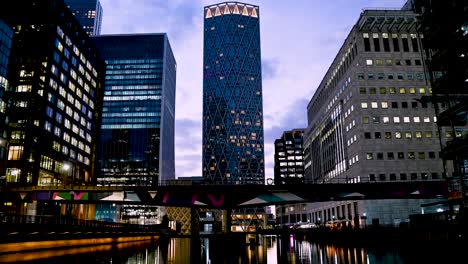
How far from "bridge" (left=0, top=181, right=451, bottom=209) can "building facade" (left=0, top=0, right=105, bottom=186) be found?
43.1 meters

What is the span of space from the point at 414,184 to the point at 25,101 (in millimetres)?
94667

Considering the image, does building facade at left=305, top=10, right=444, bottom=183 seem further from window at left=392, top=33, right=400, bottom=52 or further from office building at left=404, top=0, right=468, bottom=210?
office building at left=404, top=0, right=468, bottom=210

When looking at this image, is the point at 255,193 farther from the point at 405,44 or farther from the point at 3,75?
the point at 405,44

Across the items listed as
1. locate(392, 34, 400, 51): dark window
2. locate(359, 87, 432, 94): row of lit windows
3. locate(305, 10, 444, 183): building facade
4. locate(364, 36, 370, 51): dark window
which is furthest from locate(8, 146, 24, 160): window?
locate(392, 34, 400, 51): dark window

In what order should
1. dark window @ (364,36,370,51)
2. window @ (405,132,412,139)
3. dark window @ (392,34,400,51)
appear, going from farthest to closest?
1. dark window @ (392,34,400,51)
2. dark window @ (364,36,370,51)
3. window @ (405,132,412,139)

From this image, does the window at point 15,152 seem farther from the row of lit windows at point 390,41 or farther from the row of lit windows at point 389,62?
the row of lit windows at point 390,41

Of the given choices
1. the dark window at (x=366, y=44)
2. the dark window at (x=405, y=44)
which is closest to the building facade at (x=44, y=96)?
the dark window at (x=366, y=44)

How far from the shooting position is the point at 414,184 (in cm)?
5406

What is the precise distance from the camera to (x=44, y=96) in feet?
339

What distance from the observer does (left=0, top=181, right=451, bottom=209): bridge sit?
178 feet

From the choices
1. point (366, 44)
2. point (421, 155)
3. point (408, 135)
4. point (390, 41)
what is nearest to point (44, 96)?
point (366, 44)

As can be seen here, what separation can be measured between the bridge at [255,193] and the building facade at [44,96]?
43.1 metres

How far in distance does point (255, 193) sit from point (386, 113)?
65.4 metres

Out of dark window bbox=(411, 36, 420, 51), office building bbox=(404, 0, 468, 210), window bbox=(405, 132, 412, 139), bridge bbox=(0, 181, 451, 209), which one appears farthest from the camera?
dark window bbox=(411, 36, 420, 51)
